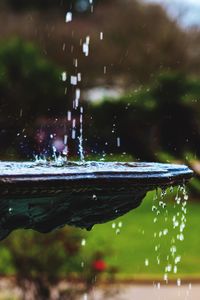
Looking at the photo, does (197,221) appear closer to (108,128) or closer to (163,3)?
(108,128)

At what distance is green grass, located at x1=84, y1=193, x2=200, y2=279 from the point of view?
9.00 metres

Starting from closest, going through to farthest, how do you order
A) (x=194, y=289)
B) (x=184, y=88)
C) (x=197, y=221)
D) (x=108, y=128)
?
(x=194, y=289) → (x=197, y=221) → (x=108, y=128) → (x=184, y=88)

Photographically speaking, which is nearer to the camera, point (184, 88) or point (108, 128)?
point (108, 128)

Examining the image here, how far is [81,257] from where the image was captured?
271 inches

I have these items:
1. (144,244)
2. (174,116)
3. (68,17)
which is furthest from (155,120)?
(68,17)

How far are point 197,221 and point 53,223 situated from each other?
10.2 meters

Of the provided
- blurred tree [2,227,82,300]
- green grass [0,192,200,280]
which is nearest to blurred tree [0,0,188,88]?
green grass [0,192,200,280]

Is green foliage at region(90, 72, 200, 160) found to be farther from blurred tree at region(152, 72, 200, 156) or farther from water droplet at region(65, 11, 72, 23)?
water droplet at region(65, 11, 72, 23)

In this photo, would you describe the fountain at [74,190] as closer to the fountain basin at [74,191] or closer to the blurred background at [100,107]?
the fountain basin at [74,191]

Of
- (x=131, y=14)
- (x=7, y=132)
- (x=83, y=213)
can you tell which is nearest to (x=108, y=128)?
(x=7, y=132)

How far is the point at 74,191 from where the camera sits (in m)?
2.51

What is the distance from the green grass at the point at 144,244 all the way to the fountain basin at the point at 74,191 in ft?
13.9

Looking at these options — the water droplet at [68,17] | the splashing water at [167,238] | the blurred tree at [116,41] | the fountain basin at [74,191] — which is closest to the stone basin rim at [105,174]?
the fountain basin at [74,191]

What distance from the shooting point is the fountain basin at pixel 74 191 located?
7.77ft
